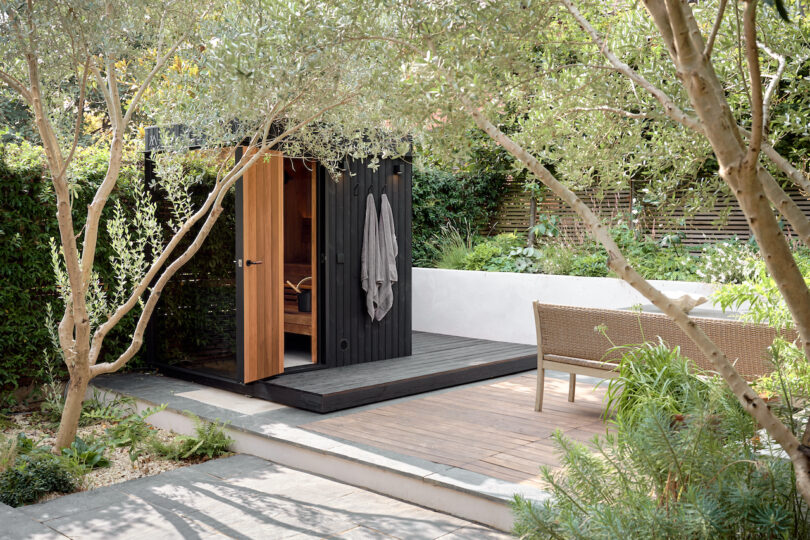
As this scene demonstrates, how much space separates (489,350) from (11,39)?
17.8ft

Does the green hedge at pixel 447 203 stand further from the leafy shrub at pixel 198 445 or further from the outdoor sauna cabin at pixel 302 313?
the leafy shrub at pixel 198 445

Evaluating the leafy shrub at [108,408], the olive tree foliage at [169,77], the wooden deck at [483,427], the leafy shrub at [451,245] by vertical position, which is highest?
the olive tree foliage at [169,77]

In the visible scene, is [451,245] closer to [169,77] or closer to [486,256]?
[486,256]

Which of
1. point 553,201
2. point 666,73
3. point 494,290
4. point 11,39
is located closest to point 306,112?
point 11,39

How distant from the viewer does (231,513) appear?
3.88 metres

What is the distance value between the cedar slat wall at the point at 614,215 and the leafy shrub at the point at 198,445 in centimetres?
509

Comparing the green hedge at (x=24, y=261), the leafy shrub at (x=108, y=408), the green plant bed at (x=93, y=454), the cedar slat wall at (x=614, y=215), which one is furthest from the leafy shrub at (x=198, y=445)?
the cedar slat wall at (x=614, y=215)

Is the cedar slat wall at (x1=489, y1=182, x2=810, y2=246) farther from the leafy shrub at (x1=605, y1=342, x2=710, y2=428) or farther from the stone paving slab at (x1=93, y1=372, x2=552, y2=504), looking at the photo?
the leafy shrub at (x1=605, y1=342, x2=710, y2=428)

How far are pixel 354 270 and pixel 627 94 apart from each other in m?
3.22

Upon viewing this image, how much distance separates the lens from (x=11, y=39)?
3.68 metres

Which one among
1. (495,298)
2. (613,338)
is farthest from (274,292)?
(495,298)

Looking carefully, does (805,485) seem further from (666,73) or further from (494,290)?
(494,290)

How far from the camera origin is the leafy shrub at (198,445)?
4.89 meters

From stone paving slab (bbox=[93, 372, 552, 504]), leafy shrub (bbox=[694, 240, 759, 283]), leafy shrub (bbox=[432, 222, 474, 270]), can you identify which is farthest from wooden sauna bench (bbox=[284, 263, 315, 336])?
leafy shrub (bbox=[694, 240, 759, 283])
